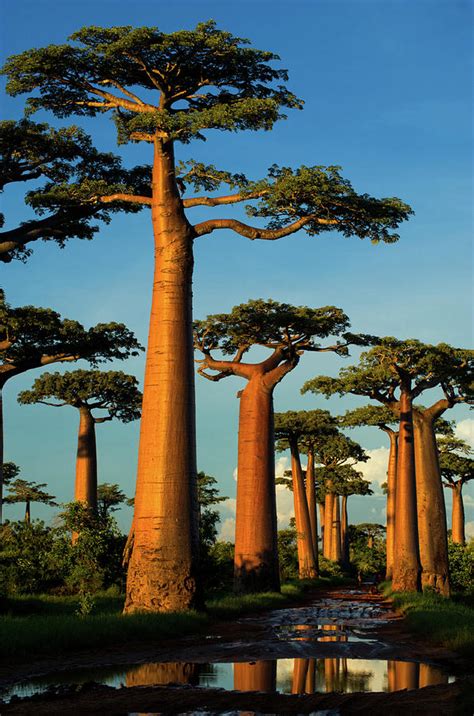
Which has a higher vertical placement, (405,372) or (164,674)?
(405,372)

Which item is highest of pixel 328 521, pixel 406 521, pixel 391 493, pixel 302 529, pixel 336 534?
pixel 391 493

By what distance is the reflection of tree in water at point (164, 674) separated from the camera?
762 centimetres

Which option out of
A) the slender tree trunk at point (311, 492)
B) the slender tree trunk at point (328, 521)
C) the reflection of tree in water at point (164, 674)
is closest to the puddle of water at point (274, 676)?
the reflection of tree in water at point (164, 674)

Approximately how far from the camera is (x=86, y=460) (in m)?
31.8

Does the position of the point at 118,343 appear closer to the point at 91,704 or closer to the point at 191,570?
the point at 191,570

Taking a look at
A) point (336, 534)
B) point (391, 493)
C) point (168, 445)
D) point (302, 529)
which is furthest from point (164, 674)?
point (336, 534)

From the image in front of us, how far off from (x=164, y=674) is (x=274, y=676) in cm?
110

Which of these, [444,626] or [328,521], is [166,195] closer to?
[444,626]

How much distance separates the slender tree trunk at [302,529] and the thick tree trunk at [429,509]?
915 centimetres

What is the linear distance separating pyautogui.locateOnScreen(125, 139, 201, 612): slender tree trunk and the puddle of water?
4615 millimetres

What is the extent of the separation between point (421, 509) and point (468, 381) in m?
4.80

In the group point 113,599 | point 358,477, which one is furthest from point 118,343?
point 358,477

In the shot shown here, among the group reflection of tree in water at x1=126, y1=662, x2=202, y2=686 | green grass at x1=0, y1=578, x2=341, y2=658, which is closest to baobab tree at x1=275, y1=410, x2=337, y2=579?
green grass at x1=0, y1=578, x2=341, y2=658

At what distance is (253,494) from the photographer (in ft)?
71.7
